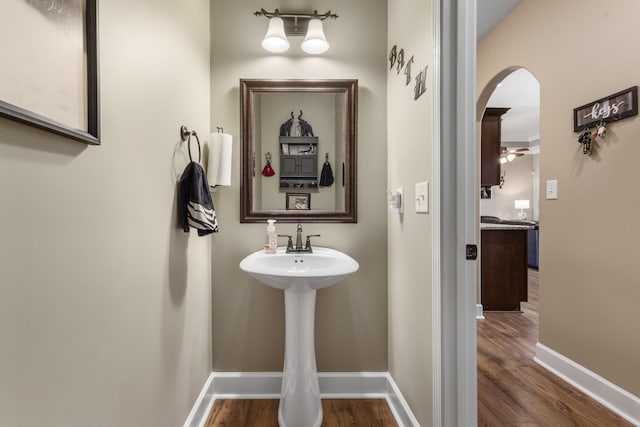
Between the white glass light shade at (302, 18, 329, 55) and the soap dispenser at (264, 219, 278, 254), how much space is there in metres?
1.02

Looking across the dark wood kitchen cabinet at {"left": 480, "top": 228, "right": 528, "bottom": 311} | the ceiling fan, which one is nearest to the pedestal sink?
the dark wood kitchen cabinet at {"left": 480, "top": 228, "right": 528, "bottom": 311}

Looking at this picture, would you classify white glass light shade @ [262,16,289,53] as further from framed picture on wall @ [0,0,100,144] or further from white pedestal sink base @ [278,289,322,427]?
white pedestal sink base @ [278,289,322,427]

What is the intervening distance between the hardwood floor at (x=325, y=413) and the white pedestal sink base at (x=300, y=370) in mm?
125

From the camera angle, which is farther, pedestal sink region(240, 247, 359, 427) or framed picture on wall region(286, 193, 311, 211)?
framed picture on wall region(286, 193, 311, 211)

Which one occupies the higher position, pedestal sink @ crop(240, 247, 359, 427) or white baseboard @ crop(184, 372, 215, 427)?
pedestal sink @ crop(240, 247, 359, 427)

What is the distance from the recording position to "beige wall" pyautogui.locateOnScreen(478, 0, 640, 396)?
5.19 ft

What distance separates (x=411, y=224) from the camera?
1407 mm

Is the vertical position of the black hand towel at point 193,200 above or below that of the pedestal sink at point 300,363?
above

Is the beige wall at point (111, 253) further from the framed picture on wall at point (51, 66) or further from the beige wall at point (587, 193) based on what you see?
the beige wall at point (587, 193)

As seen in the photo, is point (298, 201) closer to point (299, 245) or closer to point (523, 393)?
point (299, 245)

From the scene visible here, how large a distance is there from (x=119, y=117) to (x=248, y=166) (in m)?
0.90

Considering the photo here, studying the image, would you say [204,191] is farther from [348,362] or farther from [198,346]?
[348,362]

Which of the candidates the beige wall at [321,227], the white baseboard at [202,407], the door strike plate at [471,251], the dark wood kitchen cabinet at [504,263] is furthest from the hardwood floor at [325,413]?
the dark wood kitchen cabinet at [504,263]

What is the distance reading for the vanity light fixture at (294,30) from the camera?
1685mm
